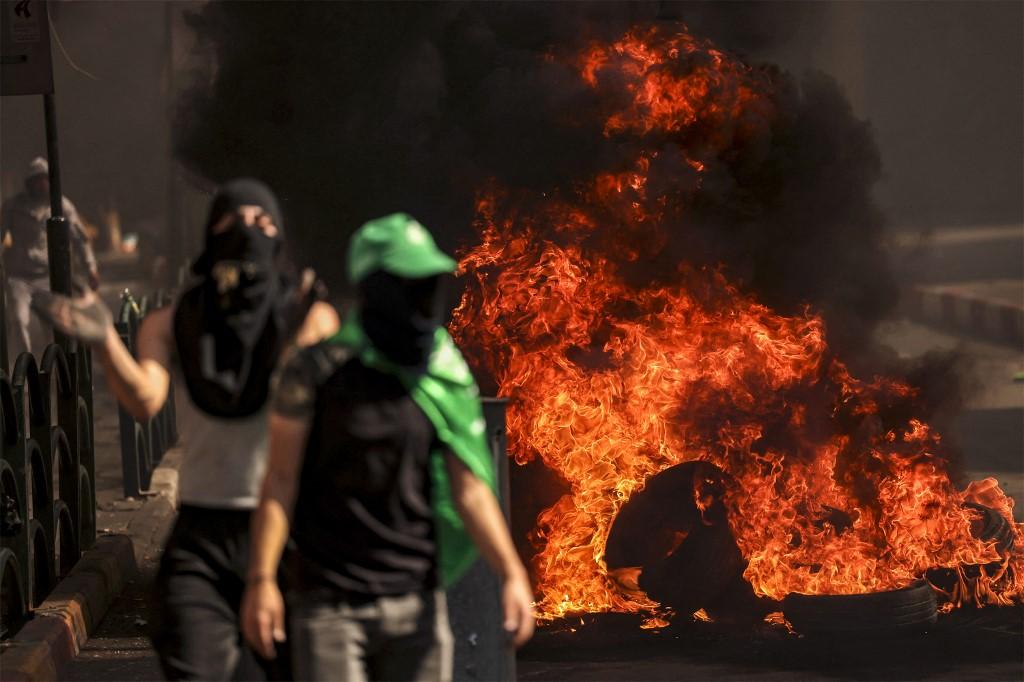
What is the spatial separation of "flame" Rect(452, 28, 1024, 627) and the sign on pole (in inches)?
91.4

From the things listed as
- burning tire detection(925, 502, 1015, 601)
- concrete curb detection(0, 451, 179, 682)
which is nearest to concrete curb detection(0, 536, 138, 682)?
concrete curb detection(0, 451, 179, 682)

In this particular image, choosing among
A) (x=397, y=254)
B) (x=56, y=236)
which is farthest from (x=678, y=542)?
(x=397, y=254)

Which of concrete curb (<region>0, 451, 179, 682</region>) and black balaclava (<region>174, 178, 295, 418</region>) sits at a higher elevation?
black balaclava (<region>174, 178, 295, 418</region>)

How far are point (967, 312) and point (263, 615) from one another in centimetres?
1987

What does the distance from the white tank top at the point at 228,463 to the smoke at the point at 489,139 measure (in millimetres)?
5144

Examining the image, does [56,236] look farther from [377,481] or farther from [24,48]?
[377,481]

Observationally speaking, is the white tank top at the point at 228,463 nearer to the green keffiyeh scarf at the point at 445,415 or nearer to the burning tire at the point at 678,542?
the green keffiyeh scarf at the point at 445,415

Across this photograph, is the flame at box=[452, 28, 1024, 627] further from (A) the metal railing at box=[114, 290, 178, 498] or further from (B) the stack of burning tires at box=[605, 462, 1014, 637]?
(A) the metal railing at box=[114, 290, 178, 498]

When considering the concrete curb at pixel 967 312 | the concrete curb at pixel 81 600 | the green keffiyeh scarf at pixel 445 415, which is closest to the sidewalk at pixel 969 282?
the concrete curb at pixel 967 312

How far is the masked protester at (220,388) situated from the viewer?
388 cm

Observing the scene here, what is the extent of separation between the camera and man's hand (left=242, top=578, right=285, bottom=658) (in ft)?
12.0

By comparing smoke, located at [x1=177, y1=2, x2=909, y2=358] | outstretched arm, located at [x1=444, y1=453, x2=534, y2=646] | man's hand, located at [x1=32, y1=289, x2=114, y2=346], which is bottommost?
outstretched arm, located at [x1=444, y1=453, x2=534, y2=646]

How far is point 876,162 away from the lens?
10.3m

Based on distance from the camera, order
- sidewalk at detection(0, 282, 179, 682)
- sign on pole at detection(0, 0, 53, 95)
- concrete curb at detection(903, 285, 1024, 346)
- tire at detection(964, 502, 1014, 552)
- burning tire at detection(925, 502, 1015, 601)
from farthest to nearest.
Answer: concrete curb at detection(903, 285, 1024, 346), sign on pole at detection(0, 0, 53, 95), tire at detection(964, 502, 1014, 552), burning tire at detection(925, 502, 1015, 601), sidewalk at detection(0, 282, 179, 682)
